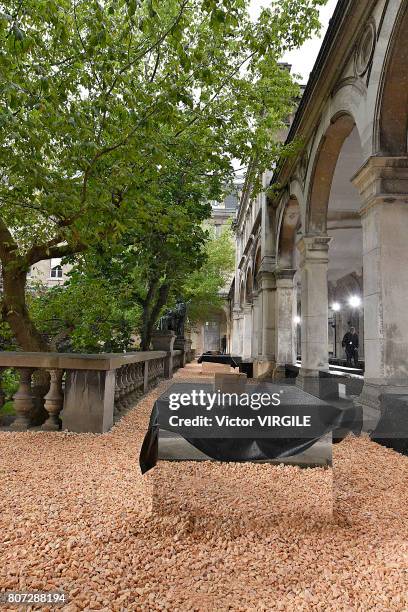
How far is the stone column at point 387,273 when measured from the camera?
202 inches

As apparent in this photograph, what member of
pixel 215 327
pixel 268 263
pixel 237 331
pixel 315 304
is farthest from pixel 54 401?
pixel 215 327

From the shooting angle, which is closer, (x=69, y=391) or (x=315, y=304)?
(x=69, y=391)

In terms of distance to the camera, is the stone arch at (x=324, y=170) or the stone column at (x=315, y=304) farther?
the stone column at (x=315, y=304)

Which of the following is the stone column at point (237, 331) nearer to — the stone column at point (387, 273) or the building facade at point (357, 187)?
the building facade at point (357, 187)

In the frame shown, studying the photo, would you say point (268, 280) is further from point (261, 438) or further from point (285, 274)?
point (261, 438)

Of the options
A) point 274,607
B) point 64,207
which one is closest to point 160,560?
point 274,607

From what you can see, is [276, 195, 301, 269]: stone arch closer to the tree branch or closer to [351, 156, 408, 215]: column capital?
[351, 156, 408, 215]: column capital

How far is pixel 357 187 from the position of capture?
5816 mm

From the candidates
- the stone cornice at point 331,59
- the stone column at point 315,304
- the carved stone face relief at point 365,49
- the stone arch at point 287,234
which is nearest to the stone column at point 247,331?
the stone arch at point 287,234

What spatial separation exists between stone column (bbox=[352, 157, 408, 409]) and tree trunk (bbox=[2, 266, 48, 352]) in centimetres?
503

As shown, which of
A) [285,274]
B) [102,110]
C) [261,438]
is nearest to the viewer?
[261,438]

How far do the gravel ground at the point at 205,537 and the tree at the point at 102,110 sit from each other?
2951mm

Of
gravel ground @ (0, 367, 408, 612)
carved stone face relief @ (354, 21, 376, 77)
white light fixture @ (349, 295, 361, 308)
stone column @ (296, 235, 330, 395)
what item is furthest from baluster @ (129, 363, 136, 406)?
white light fixture @ (349, 295, 361, 308)

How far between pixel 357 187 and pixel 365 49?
2.21 metres
